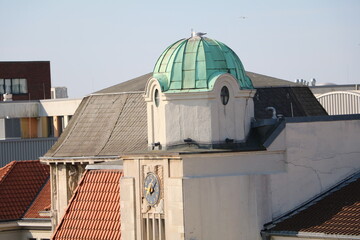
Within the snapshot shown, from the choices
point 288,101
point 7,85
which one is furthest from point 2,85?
point 288,101

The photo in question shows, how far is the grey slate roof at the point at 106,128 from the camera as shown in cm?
5531

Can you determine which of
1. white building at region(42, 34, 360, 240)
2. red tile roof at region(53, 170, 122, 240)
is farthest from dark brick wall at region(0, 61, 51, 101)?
white building at region(42, 34, 360, 240)

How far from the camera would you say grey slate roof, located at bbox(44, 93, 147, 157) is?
2178 inches

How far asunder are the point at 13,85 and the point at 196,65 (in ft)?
213

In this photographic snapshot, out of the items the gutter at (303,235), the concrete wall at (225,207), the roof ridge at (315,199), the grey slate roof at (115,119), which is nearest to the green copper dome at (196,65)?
the concrete wall at (225,207)

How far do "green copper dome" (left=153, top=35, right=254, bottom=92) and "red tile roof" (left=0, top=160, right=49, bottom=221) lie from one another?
21.7 meters

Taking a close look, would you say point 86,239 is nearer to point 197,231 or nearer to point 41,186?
point 197,231

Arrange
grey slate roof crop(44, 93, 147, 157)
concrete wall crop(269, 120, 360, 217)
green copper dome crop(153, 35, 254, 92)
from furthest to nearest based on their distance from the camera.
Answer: grey slate roof crop(44, 93, 147, 157) < concrete wall crop(269, 120, 360, 217) < green copper dome crop(153, 35, 254, 92)

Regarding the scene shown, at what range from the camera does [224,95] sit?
40.9 metres

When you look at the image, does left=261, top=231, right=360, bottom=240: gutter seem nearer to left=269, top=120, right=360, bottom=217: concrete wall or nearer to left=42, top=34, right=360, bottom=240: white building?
left=42, top=34, right=360, bottom=240: white building

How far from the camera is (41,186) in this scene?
211ft

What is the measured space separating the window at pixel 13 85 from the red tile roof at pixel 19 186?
127 feet

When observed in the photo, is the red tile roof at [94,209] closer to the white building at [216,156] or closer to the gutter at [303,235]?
the white building at [216,156]

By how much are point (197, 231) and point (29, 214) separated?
22770mm
